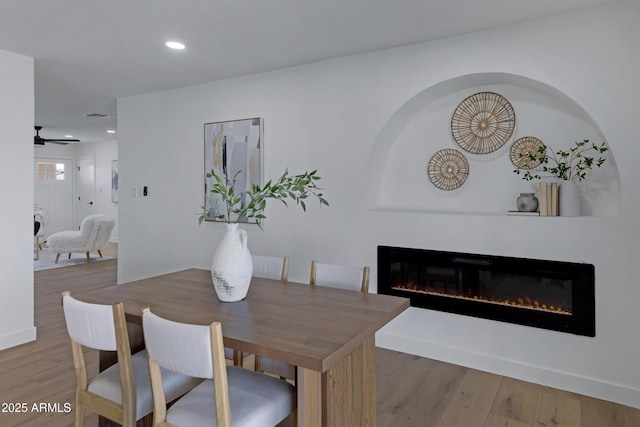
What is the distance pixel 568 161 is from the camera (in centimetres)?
281

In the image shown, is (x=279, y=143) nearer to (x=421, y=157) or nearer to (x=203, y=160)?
(x=203, y=160)

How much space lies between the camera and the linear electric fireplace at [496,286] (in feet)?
8.56

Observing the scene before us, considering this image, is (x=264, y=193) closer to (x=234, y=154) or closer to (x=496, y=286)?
(x=496, y=286)

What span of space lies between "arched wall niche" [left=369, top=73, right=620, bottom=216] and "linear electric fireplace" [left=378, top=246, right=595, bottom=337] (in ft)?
1.37

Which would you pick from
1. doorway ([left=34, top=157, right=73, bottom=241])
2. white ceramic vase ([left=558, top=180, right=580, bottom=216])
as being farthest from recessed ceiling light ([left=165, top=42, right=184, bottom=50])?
doorway ([left=34, top=157, right=73, bottom=241])

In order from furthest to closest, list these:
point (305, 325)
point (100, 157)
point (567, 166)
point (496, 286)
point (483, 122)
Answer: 1. point (100, 157)
2. point (483, 122)
3. point (496, 286)
4. point (567, 166)
5. point (305, 325)

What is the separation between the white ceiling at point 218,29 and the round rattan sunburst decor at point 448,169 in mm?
902

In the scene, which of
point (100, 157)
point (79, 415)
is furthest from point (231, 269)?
point (100, 157)

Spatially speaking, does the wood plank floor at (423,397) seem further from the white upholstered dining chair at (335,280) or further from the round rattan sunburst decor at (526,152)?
the round rattan sunburst decor at (526,152)

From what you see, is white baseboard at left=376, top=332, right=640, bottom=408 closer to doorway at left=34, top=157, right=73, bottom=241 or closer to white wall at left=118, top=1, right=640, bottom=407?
white wall at left=118, top=1, right=640, bottom=407

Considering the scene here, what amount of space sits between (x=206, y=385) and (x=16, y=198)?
9.38 feet

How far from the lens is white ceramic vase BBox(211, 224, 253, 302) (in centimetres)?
190

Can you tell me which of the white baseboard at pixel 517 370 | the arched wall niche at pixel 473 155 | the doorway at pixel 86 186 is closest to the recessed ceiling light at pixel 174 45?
the arched wall niche at pixel 473 155

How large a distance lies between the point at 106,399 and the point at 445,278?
237 centimetres
